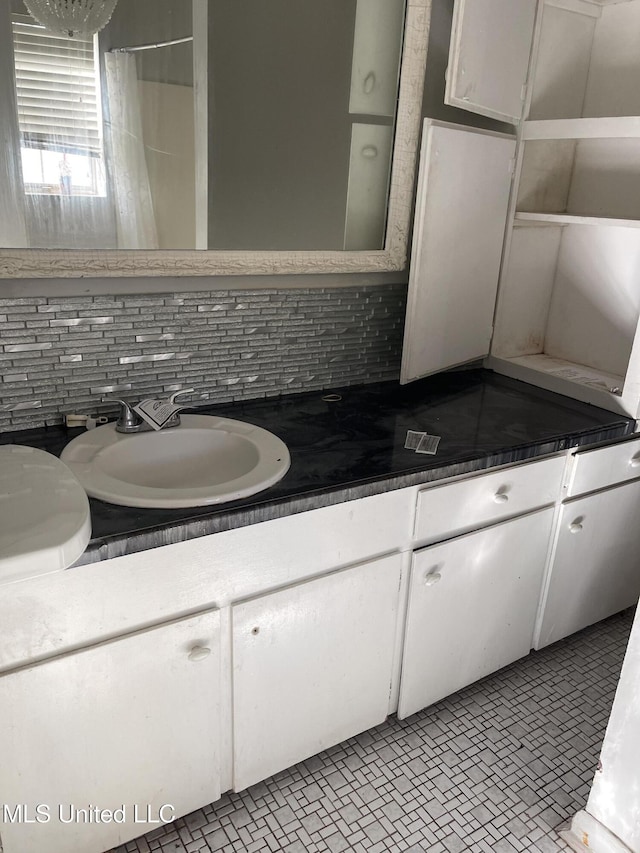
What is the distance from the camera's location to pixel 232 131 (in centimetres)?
154

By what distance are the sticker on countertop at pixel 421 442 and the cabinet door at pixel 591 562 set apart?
0.48 m

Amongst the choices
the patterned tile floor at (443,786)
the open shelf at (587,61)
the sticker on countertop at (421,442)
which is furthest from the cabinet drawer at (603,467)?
the open shelf at (587,61)

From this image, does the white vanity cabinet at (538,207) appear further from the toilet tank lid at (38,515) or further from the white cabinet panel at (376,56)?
the toilet tank lid at (38,515)

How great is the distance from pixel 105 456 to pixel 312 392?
0.67m

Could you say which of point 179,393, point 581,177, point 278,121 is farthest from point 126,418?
point 581,177

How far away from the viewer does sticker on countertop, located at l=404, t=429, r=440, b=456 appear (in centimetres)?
155

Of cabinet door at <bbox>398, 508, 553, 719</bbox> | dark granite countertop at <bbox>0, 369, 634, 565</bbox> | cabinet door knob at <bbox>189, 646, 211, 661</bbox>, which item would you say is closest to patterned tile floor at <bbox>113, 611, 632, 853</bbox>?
cabinet door at <bbox>398, 508, 553, 719</bbox>

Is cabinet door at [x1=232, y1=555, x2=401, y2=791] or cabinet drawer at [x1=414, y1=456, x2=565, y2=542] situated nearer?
cabinet door at [x1=232, y1=555, x2=401, y2=791]

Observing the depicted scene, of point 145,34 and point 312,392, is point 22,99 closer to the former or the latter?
point 145,34

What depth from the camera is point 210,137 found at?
151 centimetres

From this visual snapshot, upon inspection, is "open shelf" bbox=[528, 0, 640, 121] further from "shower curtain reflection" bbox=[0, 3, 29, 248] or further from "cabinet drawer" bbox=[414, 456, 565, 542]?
"shower curtain reflection" bbox=[0, 3, 29, 248]

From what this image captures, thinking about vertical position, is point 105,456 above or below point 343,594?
above

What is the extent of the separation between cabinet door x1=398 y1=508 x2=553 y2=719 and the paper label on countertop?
0.64 m

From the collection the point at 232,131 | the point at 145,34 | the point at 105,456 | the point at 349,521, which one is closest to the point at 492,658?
the point at 349,521
